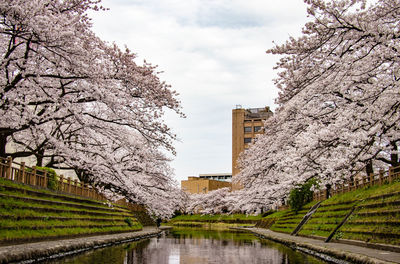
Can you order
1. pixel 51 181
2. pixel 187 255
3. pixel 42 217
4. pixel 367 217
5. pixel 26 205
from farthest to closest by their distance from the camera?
pixel 51 181
pixel 42 217
pixel 367 217
pixel 26 205
pixel 187 255

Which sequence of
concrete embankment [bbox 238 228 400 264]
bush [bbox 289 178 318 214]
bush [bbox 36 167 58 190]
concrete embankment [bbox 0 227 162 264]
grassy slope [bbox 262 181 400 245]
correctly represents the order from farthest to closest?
bush [bbox 289 178 318 214]
bush [bbox 36 167 58 190]
grassy slope [bbox 262 181 400 245]
concrete embankment [bbox 0 227 162 264]
concrete embankment [bbox 238 228 400 264]

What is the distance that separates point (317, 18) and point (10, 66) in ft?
39.4

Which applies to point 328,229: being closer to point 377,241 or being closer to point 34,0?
point 377,241

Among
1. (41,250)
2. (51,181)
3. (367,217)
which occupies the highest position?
(51,181)

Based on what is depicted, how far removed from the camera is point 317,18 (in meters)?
10.7

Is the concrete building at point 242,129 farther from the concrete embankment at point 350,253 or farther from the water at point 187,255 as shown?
the water at point 187,255

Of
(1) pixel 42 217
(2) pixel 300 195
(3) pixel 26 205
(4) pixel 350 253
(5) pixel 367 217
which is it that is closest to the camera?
(4) pixel 350 253

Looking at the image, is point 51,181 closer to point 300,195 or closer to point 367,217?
point 367,217

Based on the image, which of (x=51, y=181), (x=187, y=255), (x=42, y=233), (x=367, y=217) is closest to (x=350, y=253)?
(x=367, y=217)

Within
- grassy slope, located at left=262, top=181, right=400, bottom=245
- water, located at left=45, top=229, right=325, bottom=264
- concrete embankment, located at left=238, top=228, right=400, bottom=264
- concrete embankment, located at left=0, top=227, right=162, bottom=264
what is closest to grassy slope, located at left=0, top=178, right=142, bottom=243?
concrete embankment, located at left=0, top=227, right=162, bottom=264

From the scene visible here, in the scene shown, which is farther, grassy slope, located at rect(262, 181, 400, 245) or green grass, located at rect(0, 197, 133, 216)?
green grass, located at rect(0, 197, 133, 216)

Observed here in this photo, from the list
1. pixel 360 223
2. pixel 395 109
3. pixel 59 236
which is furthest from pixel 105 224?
pixel 395 109

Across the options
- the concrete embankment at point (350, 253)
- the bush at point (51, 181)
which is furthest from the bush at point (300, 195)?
the bush at point (51, 181)

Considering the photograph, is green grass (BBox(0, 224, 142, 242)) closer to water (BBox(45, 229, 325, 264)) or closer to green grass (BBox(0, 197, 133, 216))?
green grass (BBox(0, 197, 133, 216))
